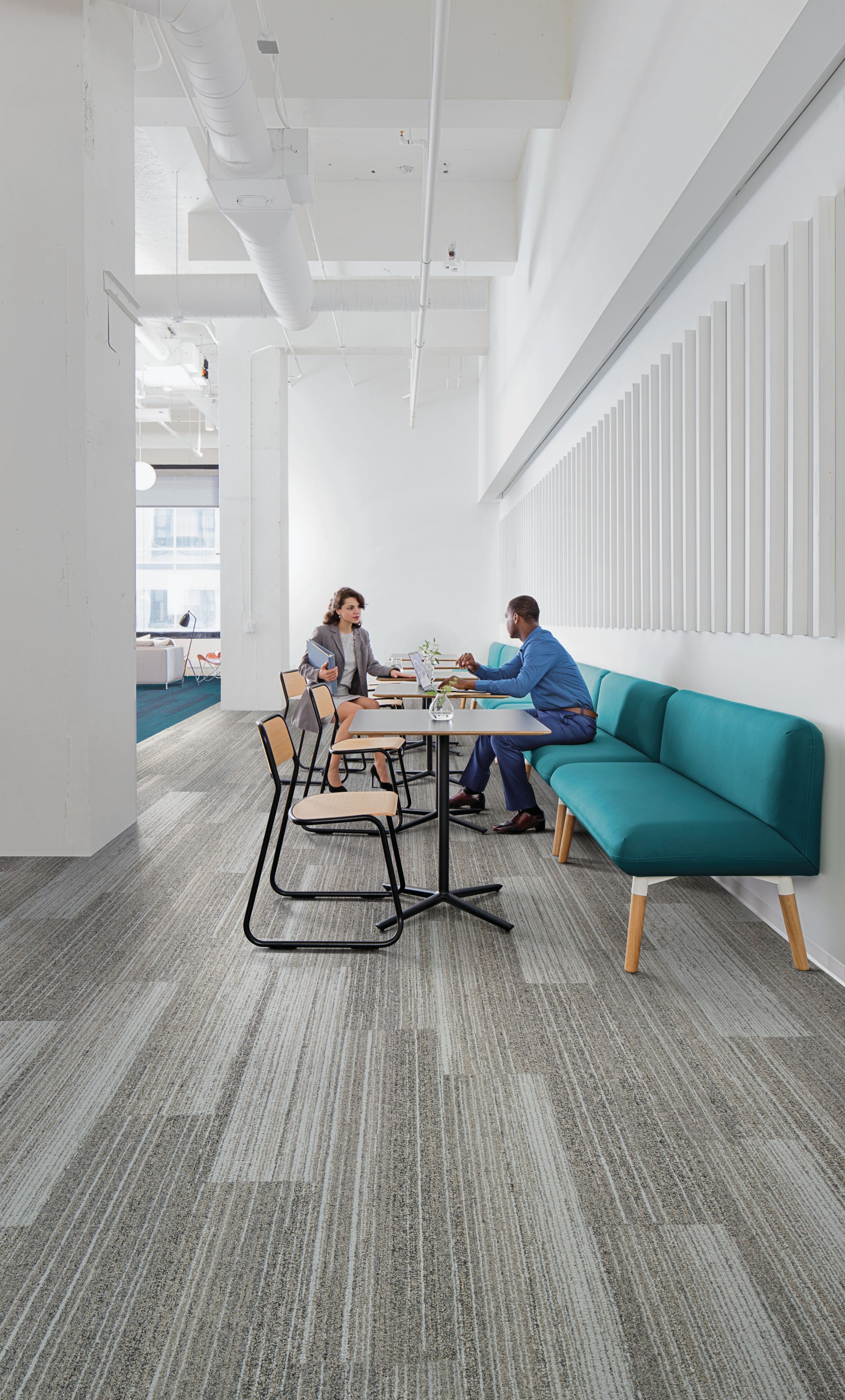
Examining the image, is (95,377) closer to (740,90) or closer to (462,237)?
(740,90)

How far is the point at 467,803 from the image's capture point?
5.38 meters

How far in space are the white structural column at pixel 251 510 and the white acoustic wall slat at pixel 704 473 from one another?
Answer: 7.77 metres

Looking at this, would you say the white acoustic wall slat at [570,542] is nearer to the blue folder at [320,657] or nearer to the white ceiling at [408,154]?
the blue folder at [320,657]

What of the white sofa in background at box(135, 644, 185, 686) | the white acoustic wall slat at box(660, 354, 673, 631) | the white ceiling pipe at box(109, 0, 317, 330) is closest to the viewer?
the white ceiling pipe at box(109, 0, 317, 330)

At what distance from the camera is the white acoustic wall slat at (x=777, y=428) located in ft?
10.5

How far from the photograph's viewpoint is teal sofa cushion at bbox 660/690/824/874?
2.98 m

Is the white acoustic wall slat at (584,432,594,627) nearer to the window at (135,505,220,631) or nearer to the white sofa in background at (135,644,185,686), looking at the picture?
the white sofa in background at (135,644,185,686)

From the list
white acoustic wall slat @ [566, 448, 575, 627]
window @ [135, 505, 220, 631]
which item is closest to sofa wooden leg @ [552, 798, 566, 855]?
white acoustic wall slat @ [566, 448, 575, 627]

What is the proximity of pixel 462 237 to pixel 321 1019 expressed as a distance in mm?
7851

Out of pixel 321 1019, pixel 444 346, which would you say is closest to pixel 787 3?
pixel 321 1019

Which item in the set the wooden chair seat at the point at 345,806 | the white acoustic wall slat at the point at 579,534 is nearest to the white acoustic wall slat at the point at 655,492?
the white acoustic wall slat at the point at 579,534

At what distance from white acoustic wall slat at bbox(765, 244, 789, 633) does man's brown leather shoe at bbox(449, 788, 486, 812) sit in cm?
247

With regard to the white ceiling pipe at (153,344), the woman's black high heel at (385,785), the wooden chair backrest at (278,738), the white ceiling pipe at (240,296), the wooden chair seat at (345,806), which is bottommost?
the woman's black high heel at (385,785)

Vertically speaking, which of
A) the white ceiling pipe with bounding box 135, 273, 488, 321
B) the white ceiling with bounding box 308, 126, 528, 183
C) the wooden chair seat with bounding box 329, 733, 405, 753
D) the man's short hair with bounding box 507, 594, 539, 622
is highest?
the white ceiling with bounding box 308, 126, 528, 183
